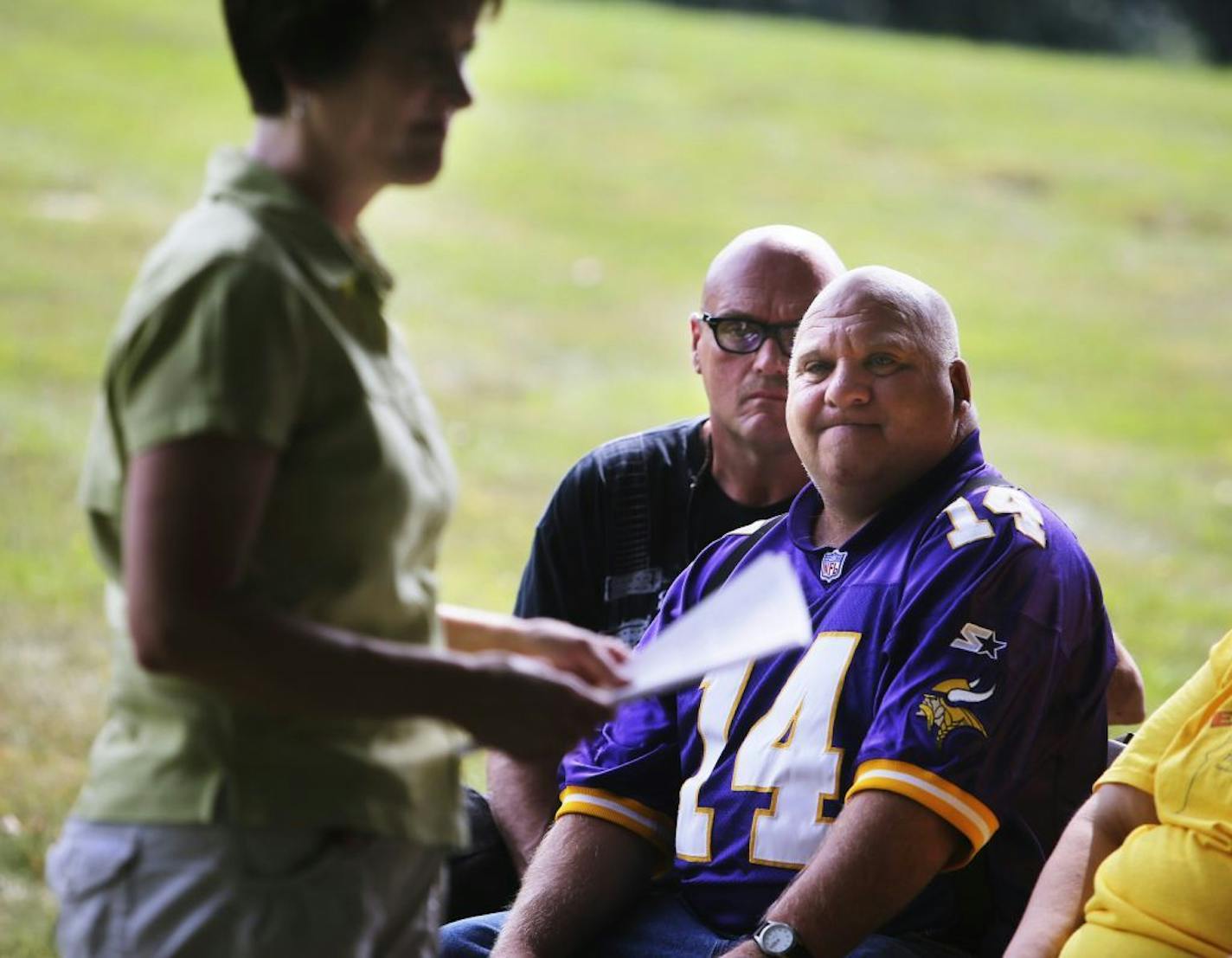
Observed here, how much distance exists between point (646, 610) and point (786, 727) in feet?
2.22

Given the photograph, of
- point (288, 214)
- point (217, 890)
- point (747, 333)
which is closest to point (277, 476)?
point (288, 214)

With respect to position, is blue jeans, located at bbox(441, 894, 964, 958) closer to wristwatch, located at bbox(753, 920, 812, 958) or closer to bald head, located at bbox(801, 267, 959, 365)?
wristwatch, located at bbox(753, 920, 812, 958)

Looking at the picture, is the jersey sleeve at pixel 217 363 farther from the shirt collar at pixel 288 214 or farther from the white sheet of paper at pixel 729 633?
the white sheet of paper at pixel 729 633

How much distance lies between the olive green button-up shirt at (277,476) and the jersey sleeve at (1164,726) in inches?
43.1

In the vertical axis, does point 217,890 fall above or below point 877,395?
below

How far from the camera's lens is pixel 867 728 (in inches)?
96.9

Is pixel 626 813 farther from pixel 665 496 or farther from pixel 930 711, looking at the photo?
pixel 665 496

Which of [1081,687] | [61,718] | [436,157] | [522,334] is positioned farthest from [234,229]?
[522,334]

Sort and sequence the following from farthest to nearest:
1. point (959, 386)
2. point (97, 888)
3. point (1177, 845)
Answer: point (959, 386)
point (1177, 845)
point (97, 888)

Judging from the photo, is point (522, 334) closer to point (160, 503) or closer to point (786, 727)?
point (786, 727)

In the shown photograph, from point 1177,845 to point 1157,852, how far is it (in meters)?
0.03

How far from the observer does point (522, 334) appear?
10422 mm

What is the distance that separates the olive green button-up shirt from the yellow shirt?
1021mm

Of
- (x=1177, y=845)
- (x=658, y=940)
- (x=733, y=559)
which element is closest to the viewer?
(x=1177, y=845)
